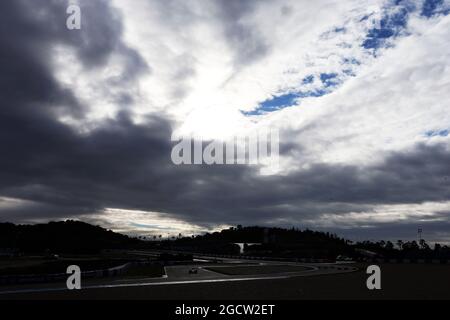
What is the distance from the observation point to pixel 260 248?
188000 mm

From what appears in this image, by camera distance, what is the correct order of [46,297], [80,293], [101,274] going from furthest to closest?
[101,274] → [80,293] → [46,297]
